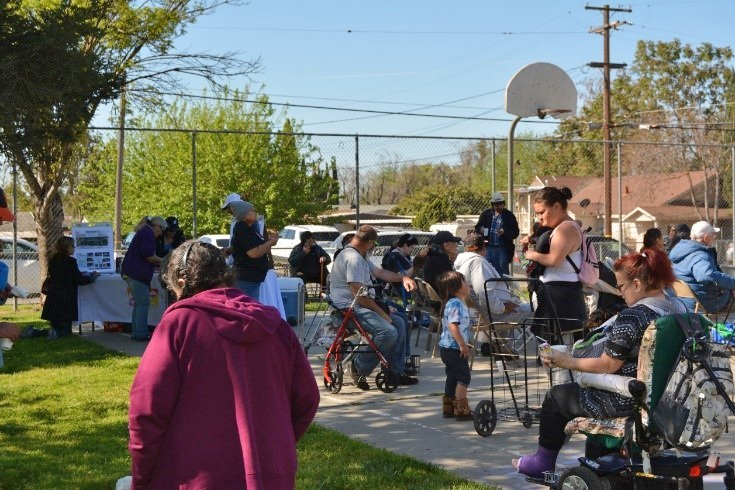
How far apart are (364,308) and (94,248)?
737 centimetres

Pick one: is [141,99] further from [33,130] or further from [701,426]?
[701,426]

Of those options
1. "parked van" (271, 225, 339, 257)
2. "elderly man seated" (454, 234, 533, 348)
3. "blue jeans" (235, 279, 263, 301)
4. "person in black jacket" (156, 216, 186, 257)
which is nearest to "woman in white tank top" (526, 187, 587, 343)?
"elderly man seated" (454, 234, 533, 348)

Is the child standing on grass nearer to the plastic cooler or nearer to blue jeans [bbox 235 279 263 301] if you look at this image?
blue jeans [bbox 235 279 263 301]

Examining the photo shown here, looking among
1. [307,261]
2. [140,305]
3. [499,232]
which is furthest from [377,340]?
[307,261]

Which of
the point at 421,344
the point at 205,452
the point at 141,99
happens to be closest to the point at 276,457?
the point at 205,452

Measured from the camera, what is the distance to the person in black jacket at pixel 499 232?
13828mm

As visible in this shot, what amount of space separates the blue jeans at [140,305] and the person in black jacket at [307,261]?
360 cm

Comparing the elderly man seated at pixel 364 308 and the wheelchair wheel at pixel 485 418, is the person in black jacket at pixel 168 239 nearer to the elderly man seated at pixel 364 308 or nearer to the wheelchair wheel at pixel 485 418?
the elderly man seated at pixel 364 308

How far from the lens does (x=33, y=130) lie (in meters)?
11.3

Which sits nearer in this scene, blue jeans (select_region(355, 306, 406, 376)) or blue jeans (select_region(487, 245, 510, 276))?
blue jeans (select_region(355, 306, 406, 376))

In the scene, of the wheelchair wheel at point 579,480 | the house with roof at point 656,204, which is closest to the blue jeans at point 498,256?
the wheelchair wheel at point 579,480

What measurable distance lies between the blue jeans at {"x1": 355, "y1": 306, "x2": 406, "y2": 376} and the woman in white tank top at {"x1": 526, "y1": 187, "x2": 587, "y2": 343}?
1.61 meters

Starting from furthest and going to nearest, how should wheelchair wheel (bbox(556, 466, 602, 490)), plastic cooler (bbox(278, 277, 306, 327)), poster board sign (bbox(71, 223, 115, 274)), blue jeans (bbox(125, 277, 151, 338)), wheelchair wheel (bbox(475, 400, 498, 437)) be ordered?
1. poster board sign (bbox(71, 223, 115, 274))
2. plastic cooler (bbox(278, 277, 306, 327))
3. blue jeans (bbox(125, 277, 151, 338))
4. wheelchair wheel (bbox(475, 400, 498, 437))
5. wheelchair wheel (bbox(556, 466, 602, 490))

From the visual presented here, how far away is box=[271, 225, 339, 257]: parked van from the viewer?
3276 centimetres
